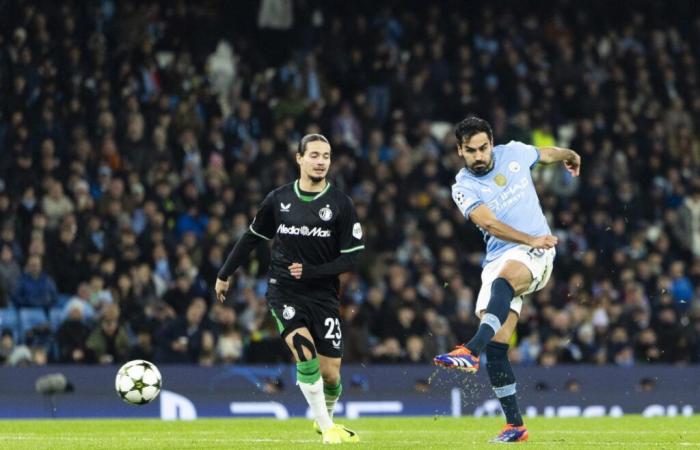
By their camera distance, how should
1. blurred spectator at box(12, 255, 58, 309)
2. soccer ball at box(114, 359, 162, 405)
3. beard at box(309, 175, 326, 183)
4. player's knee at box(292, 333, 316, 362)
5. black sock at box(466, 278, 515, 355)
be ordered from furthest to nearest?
blurred spectator at box(12, 255, 58, 309) < soccer ball at box(114, 359, 162, 405) < beard at box(309, 175, 326, 183) < player's knee at box(292, 333, 316, 362) < black sock at box(466, 278, 515, 355)

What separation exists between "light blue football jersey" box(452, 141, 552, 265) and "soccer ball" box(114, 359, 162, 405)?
10.7 ft

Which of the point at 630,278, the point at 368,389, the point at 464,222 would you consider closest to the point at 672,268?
the point at 630,278

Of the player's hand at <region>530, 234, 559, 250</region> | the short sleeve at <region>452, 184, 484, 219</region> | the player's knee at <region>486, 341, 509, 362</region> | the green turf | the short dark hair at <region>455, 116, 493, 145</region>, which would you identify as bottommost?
the green turf

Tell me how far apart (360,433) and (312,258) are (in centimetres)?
244

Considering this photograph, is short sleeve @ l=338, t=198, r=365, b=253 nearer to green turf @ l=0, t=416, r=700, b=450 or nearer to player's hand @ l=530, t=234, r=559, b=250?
player's hand @ l=530, t=234, r=559, b=250

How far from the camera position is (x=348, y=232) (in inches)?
448

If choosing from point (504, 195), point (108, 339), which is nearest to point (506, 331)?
point (504, 195)

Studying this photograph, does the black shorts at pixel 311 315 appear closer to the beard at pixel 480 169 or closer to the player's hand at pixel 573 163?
the beard at pixel 480 169

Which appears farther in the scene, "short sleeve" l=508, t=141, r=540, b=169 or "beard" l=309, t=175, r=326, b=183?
"short sleeve" l=508, t=141, r=540, b=169

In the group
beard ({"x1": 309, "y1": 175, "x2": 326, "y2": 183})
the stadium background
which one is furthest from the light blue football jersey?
the stadium background

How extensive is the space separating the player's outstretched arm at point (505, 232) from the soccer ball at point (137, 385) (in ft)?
11.2

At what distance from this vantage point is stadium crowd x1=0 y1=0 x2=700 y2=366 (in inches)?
761

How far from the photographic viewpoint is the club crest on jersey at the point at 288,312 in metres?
11.4

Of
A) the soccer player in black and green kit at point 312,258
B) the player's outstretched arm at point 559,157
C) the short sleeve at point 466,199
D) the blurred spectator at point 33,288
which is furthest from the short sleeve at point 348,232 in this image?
the blurred spectator at point 33,288
